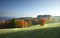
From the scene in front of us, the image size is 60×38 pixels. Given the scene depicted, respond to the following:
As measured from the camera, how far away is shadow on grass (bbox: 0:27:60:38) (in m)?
1.84

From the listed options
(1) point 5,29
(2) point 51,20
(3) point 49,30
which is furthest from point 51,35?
(1) point 5,29

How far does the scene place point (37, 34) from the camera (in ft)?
6.15

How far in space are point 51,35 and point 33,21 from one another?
0.38 meters

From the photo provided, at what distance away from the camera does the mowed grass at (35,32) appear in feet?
6.05

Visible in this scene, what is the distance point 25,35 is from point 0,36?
15.5 inches

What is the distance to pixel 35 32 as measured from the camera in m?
1.90

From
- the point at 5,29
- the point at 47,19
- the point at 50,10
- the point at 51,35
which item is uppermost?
the point at 50,10

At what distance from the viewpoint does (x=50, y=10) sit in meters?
1.97

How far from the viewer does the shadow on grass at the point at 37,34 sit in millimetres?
1838

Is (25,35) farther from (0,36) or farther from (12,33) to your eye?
(0,36)

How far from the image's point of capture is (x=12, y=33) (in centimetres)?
187

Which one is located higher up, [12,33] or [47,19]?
[47,19]

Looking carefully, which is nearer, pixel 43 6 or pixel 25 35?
pixel 25 35

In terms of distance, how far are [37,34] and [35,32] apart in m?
0.05
